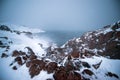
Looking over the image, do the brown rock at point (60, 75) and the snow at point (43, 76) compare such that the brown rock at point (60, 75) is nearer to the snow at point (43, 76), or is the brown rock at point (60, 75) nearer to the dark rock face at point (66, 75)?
the dark rock face at point (66, 75)

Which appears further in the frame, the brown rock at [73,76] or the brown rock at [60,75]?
the brown rock at [60,75]

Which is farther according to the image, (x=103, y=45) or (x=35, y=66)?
(x=103, y=45)

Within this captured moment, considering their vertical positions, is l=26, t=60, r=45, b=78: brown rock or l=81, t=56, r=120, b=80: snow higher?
l=26, t=60, r=45, b=78: brown rock

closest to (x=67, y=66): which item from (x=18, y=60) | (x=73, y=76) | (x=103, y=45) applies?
(x=73, y=76)

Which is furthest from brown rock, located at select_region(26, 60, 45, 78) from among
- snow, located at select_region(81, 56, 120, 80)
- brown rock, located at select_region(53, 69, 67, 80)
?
snow, located at select_region(81, 56, 120, 80)

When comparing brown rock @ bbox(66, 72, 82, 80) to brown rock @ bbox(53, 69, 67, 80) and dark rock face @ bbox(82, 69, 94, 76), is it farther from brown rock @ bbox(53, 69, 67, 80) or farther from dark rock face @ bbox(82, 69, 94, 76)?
dark rock face @ bbox(82, 69, 94, 76)

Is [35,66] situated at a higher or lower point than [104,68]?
higher

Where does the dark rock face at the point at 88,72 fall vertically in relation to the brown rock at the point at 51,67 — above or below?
below

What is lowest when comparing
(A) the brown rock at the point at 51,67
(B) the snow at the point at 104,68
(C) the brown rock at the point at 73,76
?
(B) the snow at the point at 104,68

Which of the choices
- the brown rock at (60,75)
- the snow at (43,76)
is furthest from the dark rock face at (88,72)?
the snow at (43,76)

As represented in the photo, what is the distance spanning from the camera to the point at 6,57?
5856 inches

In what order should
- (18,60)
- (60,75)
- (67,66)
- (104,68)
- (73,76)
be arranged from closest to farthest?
(73,76)
(60,75)
(67,66)
(104,68)
(18,60)

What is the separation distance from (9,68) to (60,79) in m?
56.4

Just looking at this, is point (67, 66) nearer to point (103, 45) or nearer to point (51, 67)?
point (51, 67)
